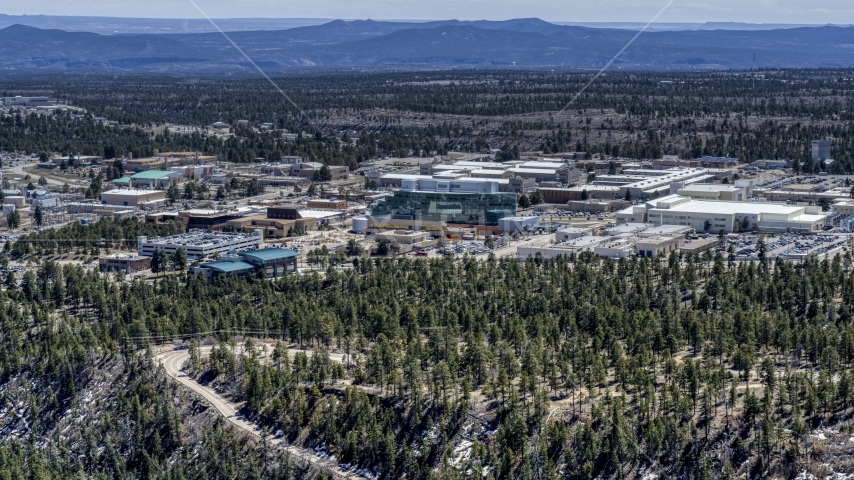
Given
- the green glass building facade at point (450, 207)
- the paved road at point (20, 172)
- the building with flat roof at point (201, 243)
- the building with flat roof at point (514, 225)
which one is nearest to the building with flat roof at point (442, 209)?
the green glass building facade at point (450, 207)

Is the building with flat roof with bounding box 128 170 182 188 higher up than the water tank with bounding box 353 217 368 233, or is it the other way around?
the water tank with bounding box 353 217 368 233

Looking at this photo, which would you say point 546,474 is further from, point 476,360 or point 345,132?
point 345,132

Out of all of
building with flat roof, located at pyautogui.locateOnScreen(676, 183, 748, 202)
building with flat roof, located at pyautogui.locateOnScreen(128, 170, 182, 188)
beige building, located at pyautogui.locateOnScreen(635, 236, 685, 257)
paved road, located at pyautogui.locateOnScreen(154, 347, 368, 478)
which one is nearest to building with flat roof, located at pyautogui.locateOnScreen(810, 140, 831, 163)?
building with flat roof, located at pyautogui.locateOnScreen(676, 183, 748, 202)

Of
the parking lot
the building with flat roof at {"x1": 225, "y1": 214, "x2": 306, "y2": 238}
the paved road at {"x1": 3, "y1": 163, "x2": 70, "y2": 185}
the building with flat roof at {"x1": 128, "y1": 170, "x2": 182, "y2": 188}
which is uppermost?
the parking lot

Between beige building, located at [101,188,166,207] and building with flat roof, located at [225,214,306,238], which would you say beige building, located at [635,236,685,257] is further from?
beige building, located at [101,188,166,207]

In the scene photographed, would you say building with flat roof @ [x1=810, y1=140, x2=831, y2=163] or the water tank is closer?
the water tank

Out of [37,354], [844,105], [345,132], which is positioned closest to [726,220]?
[37,354]

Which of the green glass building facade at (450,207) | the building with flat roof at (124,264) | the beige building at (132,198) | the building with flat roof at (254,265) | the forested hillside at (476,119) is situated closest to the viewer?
the building with flat roof at (254,265)

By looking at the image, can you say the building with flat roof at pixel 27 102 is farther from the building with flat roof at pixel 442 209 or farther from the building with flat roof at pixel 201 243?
the building with flat roof at pixel 201 243
